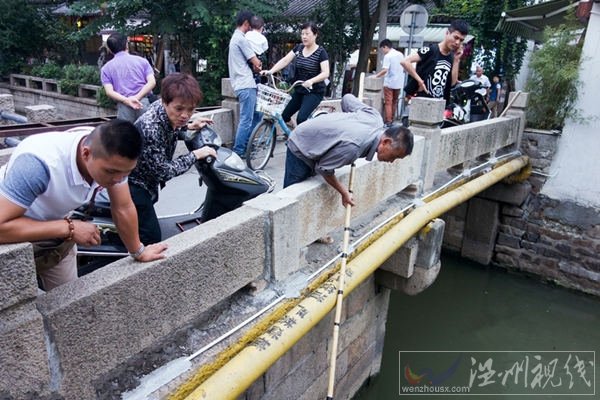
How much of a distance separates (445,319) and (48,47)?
59.9ft

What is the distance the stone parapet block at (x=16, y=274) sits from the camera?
173 centimetres

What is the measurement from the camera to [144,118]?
3.01 m

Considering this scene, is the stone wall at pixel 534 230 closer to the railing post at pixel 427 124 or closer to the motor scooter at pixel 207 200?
the railing post at pixel 427 124

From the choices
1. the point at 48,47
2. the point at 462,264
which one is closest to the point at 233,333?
the point at 462,264

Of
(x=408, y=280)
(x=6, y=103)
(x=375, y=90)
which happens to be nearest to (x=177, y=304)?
(x=408, y=280)

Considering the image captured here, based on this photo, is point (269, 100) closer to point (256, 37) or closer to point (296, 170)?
point (256, 37)

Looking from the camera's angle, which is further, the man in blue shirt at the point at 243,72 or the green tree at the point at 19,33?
the green tree at the point at 19,33

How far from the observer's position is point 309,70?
5676mm

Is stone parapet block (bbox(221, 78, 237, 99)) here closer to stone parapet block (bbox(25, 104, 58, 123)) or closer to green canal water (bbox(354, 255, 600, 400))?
stone parapet block (bbox(25, 104, 58, 123))

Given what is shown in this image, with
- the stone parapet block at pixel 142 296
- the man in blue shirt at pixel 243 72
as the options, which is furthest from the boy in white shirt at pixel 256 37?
the stone parapet block at pixel 142 296

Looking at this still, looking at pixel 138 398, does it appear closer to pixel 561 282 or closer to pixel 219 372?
pixel 219 372

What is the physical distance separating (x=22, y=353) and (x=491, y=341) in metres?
6.70

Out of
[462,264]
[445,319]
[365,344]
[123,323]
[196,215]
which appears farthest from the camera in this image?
[462,264]

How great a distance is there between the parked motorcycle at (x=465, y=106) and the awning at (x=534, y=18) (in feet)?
7.20
